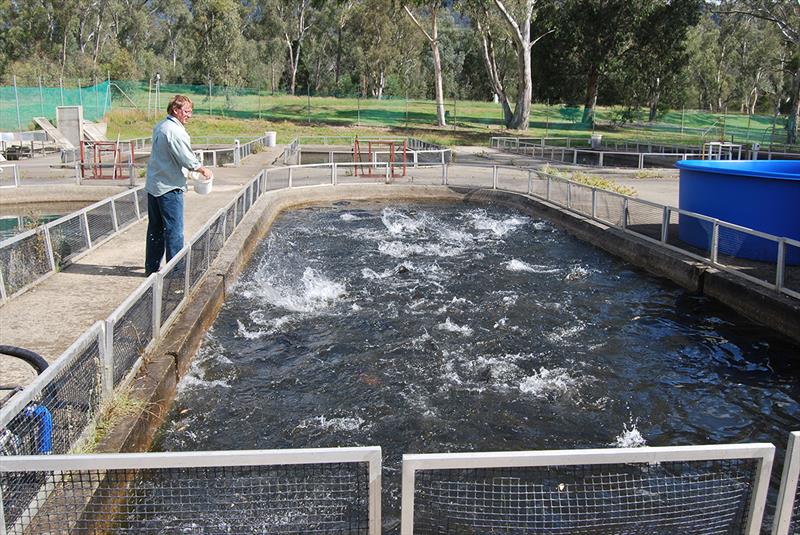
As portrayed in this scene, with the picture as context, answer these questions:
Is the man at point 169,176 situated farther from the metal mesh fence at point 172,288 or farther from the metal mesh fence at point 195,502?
the metal mesh fence at point 195,502

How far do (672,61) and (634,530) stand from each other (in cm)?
5920

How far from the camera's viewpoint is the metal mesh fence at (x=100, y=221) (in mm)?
12125

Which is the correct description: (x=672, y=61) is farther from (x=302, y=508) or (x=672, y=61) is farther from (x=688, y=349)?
(x=302, y=508)

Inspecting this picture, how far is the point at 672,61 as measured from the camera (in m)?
57.7

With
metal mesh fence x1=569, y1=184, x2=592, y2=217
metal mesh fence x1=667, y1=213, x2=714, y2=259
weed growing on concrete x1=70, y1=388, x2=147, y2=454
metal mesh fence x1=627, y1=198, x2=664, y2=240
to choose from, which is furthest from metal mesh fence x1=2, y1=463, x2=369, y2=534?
metal mesh fence x1=569, y1=184, x2=592, y2=217

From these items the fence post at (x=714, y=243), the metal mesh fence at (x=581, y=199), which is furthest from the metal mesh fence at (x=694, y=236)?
the metal mesh fence at (x=581, y=199)

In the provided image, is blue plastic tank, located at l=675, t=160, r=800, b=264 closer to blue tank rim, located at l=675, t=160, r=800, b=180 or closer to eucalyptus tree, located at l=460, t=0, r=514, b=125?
blue tank rim, located at l=675, t=160, r=800, b=180

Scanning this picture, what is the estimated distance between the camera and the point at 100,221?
12656mm

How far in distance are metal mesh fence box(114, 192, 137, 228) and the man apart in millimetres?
4396

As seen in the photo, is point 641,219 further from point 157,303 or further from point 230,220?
point 157,303

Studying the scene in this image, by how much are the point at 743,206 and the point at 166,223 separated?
357 inches

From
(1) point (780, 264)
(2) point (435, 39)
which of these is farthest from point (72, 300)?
(2) point (435, 39)

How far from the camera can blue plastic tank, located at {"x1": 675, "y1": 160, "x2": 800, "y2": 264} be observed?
39.2 ft

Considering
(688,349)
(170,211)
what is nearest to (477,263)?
(688,349)
